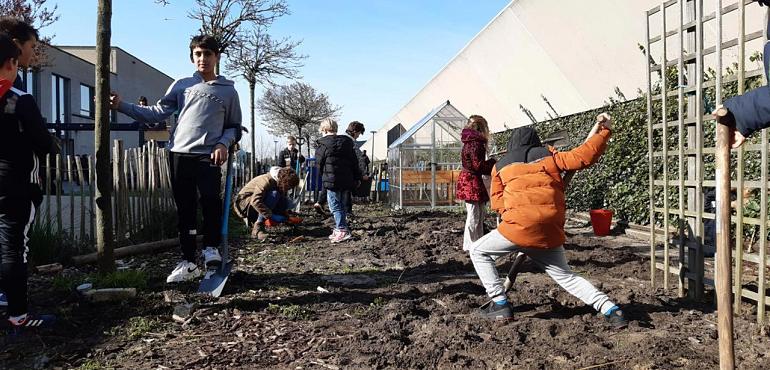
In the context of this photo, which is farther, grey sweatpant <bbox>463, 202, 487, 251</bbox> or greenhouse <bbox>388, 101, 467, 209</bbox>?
greenhouse <bbox>388, 101, 467, 209</bbox>

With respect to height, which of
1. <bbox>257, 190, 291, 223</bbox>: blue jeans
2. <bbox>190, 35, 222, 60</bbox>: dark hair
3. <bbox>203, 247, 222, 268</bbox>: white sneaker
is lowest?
<bbox>203, 247, 222, 268</bbox>: white sneaker

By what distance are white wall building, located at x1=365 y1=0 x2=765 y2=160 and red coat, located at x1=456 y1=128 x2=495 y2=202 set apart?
3167 millimetres

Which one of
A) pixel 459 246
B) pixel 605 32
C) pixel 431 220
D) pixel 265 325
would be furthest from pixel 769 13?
pixel 605 32

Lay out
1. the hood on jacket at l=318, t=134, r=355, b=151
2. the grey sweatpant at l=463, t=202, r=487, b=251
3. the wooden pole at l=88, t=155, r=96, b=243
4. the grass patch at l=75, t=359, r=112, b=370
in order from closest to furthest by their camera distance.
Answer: the grass patch at l=75, t=359, r=112, b=370, the wooden pole at l=88, t=155, r=96, b=243, the grey sweatpant at l=463, t=202, r=487, b=251, the hood on jacket at l=318, t=134, r=355, b=151

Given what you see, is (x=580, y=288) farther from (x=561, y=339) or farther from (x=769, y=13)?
(x=769, y=13)

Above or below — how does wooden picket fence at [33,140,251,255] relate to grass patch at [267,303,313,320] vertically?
above

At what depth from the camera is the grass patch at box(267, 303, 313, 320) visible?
148 inches

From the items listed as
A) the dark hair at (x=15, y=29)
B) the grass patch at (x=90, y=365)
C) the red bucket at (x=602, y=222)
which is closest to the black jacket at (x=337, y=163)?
A: the red bucket at (x=602, y=222)

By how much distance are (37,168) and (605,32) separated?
11.9m

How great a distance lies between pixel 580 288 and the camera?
368 centimetres

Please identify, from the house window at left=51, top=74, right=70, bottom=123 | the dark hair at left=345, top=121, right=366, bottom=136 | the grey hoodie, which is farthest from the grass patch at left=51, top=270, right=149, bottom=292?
the house window at left=51, top=74, right=70, bottom=123

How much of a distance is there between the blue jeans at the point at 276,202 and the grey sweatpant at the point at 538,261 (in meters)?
4.72

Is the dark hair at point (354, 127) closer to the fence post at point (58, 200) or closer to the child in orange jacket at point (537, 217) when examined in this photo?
the fence post at point (58, 200)

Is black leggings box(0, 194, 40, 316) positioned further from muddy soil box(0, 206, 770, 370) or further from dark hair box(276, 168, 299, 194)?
dark hair box(276, 168, 299, 194)
